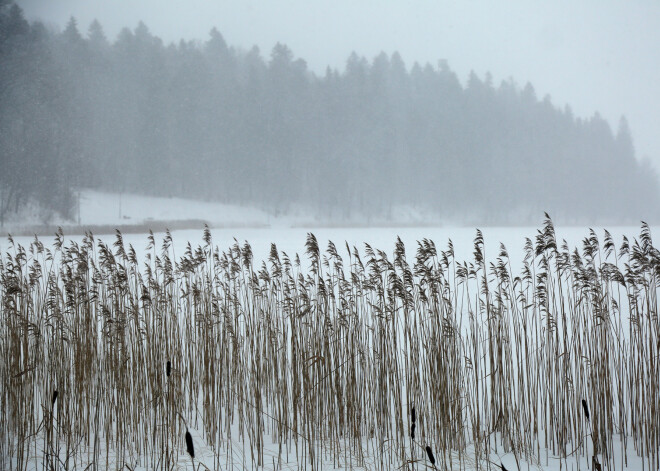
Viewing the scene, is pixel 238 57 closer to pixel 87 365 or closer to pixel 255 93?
Answer: pixel 255 93

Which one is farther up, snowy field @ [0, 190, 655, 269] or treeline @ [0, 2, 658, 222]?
treeline @ [0, 2, 658, 222]

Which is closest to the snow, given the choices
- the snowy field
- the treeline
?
the snowy field

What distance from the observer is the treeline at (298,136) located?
24.8 meters

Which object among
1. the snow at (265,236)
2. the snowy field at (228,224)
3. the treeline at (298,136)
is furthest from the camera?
the treeline at (298,136)

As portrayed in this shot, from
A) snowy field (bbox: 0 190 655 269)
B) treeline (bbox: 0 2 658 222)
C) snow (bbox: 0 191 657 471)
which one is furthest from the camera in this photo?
treeline (bbox: 0 2 658 222)

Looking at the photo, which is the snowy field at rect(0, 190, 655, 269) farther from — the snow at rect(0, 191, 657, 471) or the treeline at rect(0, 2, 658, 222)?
the treeline at rect(0, 2, 658, 222)

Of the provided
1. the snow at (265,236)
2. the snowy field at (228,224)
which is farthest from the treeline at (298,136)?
the snow at (265,236)

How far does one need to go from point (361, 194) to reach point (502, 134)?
1216cm

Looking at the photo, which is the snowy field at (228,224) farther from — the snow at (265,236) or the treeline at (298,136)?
the treeline at (298,136)

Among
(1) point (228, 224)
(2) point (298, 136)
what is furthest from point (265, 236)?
(2) point (298, 136)

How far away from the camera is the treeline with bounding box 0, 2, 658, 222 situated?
2484 cm

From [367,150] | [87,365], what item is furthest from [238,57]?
[87,365]

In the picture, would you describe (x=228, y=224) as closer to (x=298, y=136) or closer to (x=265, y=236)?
(x=265, y=236)

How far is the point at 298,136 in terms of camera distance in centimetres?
2791
